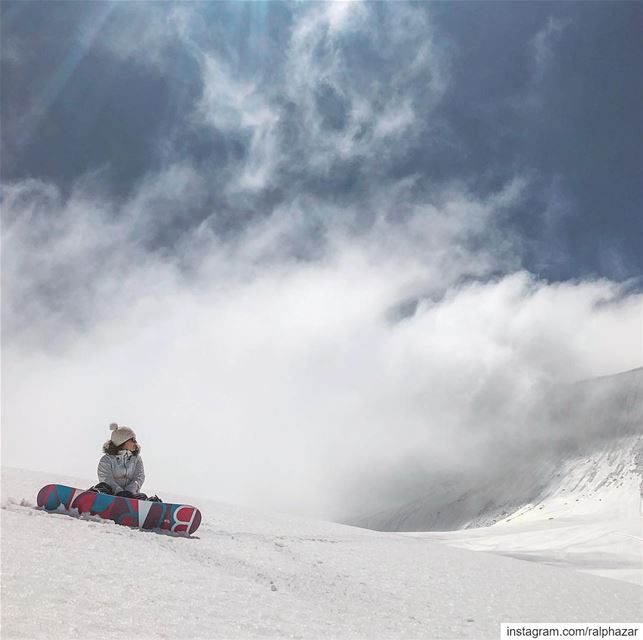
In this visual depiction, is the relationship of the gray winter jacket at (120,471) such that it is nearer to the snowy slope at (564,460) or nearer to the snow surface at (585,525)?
the snow surface at (585,525)

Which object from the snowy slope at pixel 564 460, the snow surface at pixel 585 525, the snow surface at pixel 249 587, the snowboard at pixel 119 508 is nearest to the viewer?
the snow surface at pixel 249 587

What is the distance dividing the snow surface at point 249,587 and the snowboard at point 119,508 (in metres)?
0.39

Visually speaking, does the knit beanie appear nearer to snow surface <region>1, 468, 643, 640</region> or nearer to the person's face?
the person's face

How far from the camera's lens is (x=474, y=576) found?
493 inches

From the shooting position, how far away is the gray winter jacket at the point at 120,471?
11648mm

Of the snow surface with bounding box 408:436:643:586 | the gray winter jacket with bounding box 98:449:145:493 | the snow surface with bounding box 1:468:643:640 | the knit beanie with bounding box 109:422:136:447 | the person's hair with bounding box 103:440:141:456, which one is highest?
the snow surface with bounding box 408:436:643:586

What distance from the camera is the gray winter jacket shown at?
1165cm

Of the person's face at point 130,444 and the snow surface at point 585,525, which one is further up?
the snow surface at point 585,525

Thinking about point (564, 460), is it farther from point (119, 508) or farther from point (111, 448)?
point (119, 508)

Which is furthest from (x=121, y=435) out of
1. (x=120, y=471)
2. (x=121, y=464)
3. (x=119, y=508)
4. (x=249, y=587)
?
(x=249, y=587)

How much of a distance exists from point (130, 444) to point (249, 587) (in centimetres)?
489

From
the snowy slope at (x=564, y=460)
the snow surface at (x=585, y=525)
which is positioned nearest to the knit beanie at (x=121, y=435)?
the snow surface at (x=585, y=525)

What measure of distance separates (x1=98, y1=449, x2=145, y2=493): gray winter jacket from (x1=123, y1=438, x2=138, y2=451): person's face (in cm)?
9

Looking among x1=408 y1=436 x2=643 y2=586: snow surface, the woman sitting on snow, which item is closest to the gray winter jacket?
the woman sitting on snow
